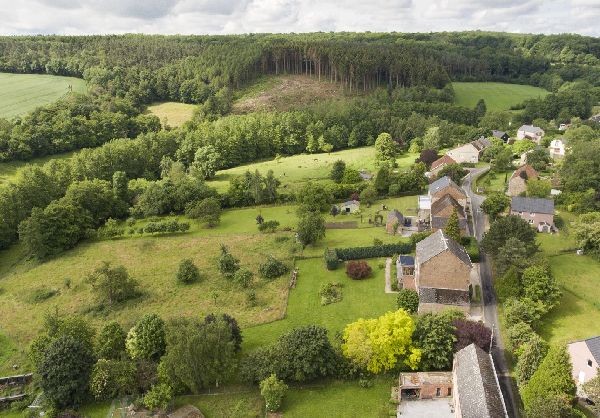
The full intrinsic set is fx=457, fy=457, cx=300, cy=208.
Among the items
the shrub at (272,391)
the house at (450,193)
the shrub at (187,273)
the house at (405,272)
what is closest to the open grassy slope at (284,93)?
the house at (450,193)

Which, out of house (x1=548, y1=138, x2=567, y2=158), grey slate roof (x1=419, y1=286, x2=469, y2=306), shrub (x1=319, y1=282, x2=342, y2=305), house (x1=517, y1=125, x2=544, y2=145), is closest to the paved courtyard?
grey slate roof (x1=419, y1=286, x2=469, y2=306)

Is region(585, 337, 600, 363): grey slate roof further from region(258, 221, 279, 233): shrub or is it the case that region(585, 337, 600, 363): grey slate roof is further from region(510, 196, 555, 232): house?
region(258, 221, 279, 233): shrub

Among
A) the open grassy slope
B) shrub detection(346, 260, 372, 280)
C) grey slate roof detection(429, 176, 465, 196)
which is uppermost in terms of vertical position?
the open grassy slope

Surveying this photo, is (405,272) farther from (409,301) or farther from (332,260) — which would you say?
(332,260)

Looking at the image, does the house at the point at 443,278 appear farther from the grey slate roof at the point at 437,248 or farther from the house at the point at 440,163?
the house at the point at 440,163

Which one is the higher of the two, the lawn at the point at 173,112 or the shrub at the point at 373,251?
the lawn at the point at 173,112
